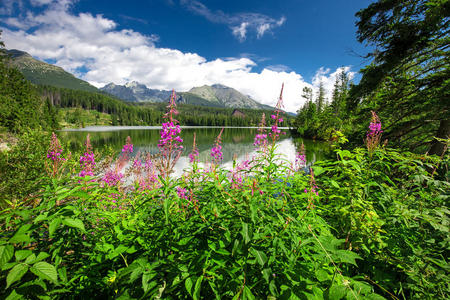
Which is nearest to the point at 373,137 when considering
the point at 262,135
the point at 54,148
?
the point at 262,135

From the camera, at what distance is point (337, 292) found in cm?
126

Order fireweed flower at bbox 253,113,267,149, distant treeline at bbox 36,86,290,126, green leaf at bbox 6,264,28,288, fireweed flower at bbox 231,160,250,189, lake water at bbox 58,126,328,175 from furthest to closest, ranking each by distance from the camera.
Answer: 1. distant treeline at bbox 36,86,290,126
2. lake water at bbox 58,126,328,175
3. fireweed flower at bbox 253,113,267,149
4. fireweed flower at bbox 231,160,250,189
5. green leaf at bbox 6,264,28,288

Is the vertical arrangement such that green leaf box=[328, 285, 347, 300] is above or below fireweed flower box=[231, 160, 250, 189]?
below

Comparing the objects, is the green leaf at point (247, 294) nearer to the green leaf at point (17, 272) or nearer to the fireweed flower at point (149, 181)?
the green leaf at point (17, 272)

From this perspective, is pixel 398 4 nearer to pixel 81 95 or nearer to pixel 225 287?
pixel 225 287

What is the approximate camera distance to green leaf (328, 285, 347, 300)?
1235 millimetres

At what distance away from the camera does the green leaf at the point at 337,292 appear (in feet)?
4.05

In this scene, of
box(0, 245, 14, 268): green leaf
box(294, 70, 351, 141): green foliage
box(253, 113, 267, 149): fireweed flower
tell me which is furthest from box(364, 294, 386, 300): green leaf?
box(294, 70, 351, 141): green foliage

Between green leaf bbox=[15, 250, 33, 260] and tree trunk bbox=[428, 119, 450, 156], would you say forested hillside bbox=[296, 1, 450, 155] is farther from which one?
green leaf bbox=[15, 250, 33, 260]

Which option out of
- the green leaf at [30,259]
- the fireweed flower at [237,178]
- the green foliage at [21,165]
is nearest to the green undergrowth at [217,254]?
the green leaf at [30,259]

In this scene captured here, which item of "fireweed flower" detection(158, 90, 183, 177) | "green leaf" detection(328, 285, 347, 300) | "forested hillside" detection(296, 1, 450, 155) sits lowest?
"green leaf" detection(328, 285, 347, 300)

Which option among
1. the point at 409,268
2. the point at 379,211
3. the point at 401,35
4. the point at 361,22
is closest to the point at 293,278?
the point at 409,268

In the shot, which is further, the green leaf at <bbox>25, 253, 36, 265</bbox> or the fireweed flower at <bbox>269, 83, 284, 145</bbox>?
the fireweed flower at <bbox>269, 83, 284, 145</bbox>

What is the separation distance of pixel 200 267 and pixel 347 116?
939 cm
